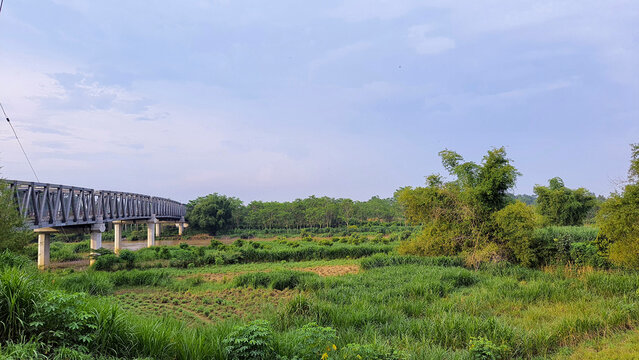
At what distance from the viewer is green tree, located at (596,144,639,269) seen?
13.8 m

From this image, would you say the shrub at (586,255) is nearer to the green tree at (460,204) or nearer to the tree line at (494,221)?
the tree line at (494,221)

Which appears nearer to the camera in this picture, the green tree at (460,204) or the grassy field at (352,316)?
the grassy field at (352,316)

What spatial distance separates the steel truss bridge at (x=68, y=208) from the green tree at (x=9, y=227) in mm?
1130

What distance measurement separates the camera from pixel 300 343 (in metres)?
5.34

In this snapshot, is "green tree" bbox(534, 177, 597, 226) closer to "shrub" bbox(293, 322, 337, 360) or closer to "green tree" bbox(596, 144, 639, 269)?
"green tree" bbox(596, 144, 639, 269)

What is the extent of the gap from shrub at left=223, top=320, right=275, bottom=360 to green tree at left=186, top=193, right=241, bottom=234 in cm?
5713

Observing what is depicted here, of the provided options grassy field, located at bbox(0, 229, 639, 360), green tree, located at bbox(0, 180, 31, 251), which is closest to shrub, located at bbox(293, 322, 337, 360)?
grassy field, located at bbox(0, 229, 639, 360)

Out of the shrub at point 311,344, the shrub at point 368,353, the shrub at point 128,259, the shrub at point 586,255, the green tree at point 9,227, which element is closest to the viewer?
the shrub at point 368,353

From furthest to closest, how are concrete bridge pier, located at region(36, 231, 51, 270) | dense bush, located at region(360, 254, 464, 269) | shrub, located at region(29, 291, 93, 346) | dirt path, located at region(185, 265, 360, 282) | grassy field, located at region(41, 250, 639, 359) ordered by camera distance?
1. concrete bridge pier, located at region(36, 231, 51, 270)
2. dirt path, located at region(185, 265, 360, 282)
3. dense bush, located at region(360, 254, 464, 269)
4. grassy field, located at region(41, 250, 639, 359)
5. shrub, located at region(29, 291, 93, 346)

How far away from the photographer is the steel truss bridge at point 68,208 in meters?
18.0

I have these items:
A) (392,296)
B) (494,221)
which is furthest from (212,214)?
(392,296)

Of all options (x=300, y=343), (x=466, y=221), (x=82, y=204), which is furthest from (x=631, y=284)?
(x=82, y=204)

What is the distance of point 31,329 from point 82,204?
80.8 feet

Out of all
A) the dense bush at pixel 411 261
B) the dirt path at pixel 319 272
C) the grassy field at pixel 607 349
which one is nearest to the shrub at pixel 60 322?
the grassy field at pixel 607 349
